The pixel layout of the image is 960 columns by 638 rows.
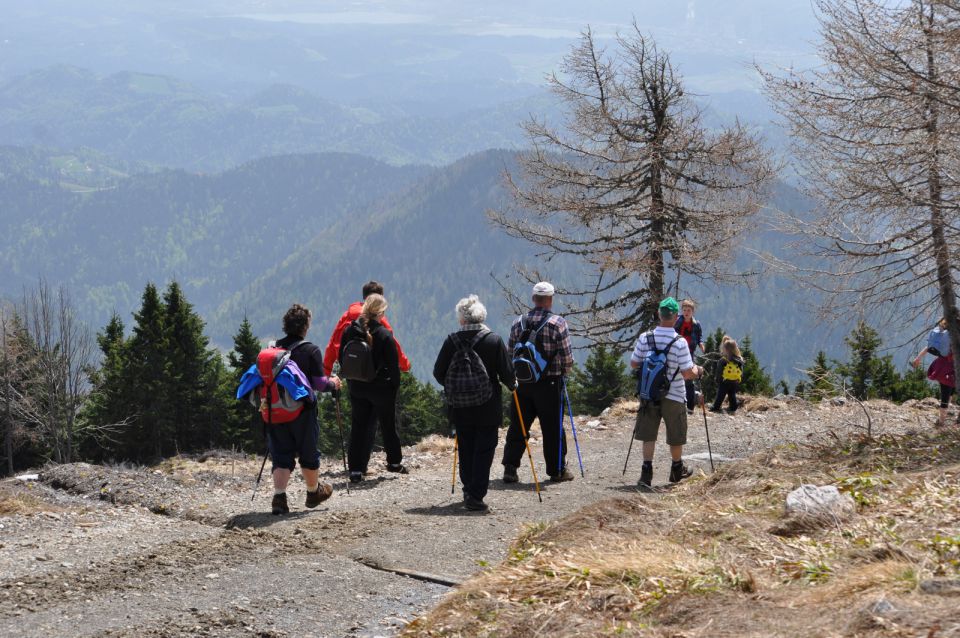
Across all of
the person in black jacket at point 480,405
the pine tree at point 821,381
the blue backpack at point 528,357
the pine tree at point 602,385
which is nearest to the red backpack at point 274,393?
the person in black jacket at point 480,405

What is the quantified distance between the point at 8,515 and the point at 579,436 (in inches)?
333

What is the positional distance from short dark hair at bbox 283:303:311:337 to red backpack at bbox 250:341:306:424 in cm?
18

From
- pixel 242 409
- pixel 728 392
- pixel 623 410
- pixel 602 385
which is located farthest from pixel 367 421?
pixel 602 385

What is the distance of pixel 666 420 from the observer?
931 centimetres

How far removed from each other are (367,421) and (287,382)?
2000mm

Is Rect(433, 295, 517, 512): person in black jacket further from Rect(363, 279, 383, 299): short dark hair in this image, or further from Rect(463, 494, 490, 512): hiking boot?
Rect(363, 279, 383, 299): short dark hair

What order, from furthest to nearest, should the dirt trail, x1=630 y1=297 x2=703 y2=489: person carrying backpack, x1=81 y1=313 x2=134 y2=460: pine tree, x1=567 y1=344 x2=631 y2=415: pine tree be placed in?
x1=567 y1=344 x2=631 y2=415: pine tree → x1=81 y1=313 x2=134 y2=460: pine tree → x1=630 y1=297 x2=703 y2=489: person carrying backpack → the dirt trail

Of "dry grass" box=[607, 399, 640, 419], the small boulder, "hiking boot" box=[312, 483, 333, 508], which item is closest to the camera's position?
the small boulder

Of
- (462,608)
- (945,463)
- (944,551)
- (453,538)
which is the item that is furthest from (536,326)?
(944,551)

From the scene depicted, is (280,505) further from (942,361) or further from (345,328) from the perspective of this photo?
(942,361)

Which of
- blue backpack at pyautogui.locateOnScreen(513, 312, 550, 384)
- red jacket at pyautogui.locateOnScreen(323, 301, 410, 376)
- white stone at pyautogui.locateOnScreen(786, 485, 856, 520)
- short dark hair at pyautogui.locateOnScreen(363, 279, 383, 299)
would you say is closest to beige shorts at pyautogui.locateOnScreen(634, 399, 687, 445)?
blue backpack at pyautogui.locateOnScreen(513, 312, 550, 384)

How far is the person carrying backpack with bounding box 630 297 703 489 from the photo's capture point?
357 inches

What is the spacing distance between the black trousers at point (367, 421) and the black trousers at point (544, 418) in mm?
1191

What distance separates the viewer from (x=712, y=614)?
434cm
